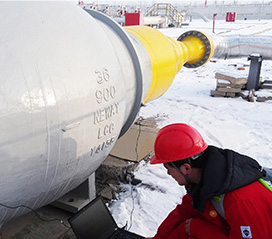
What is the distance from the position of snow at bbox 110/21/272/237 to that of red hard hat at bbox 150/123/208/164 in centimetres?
129

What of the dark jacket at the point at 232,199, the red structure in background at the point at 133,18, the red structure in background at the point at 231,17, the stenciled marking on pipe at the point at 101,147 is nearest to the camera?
the dark jacket at the point at 232,199

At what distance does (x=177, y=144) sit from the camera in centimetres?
159

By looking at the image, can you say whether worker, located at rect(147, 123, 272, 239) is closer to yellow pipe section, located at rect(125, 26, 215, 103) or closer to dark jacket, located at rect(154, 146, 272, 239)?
dark jacket, located at rect(154, 146, 272, 239)

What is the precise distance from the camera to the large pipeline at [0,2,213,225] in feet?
4.71

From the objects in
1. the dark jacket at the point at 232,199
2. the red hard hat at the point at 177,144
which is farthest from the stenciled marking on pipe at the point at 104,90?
the dark jacket at the point at 232,199

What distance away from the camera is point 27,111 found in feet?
4.76

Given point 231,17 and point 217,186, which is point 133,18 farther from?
point 231,17

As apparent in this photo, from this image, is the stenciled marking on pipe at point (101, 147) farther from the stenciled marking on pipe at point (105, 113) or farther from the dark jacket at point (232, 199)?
the dark jacket at point (232, 199)

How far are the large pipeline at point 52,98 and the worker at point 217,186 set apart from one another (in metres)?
0.50

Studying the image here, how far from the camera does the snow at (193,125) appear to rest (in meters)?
2.88

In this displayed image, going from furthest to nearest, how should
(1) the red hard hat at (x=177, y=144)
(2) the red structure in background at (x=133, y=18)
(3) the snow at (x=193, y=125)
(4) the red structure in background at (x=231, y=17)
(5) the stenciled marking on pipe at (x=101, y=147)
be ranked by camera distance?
1. (4) the red structure in background at (x=231, y=17)
2. (2) the red structure in background at (x=133, y=18)
3. (3) the snow at (x=193, y=125)
4. (5) the stenciled marking on pipe at (x=101, y=147)
5. (1) the red hard hat at (x=177, y=144)

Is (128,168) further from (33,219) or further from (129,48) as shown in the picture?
(129,48)

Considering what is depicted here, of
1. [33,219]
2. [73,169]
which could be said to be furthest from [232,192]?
[33,219]

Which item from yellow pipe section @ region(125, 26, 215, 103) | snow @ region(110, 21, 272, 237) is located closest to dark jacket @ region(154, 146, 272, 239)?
snow @ region(110, 21, 272, 237)
